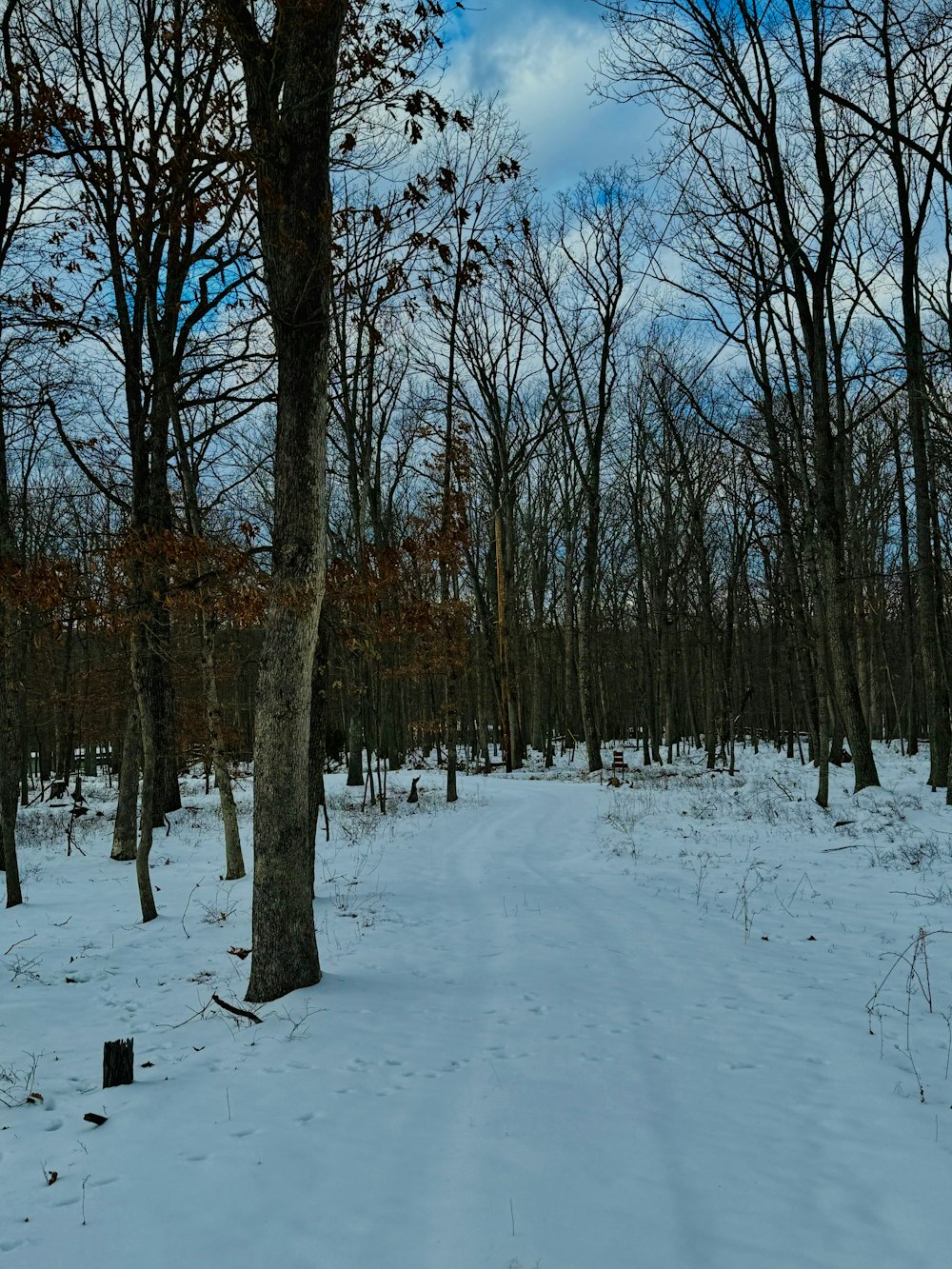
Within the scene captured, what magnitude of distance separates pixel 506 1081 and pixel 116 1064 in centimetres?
227

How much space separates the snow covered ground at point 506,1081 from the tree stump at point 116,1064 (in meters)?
0.13

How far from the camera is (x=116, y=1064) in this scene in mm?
4062

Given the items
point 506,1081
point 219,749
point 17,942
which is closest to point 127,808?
point 219,749

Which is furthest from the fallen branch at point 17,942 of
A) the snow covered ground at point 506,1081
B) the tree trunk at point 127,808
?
the tree trunk at point 127,808

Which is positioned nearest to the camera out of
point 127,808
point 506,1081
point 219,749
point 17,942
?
point 506,1081

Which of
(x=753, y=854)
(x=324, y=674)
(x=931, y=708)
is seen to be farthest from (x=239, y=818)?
(x=931, y=708)

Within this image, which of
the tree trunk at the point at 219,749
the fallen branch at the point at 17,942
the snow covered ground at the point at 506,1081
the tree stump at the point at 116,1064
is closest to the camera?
the snow covered ground at the point at 506,1081

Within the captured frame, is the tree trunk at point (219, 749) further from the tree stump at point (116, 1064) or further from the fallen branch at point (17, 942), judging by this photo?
the tree stump at point (116, 1064)

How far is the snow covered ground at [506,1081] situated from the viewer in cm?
275

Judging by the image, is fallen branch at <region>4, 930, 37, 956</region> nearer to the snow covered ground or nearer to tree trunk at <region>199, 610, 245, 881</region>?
the snow covered ground

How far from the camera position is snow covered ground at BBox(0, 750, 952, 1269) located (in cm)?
275

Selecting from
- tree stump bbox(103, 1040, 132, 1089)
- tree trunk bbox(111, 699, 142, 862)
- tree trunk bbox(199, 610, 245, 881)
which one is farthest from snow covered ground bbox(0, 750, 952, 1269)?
tree trunk bbox(111, 699, 142, 862)

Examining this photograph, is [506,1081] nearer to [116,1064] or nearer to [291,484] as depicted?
[116,1064]

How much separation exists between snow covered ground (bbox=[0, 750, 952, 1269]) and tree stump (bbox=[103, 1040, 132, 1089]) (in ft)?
0.44
